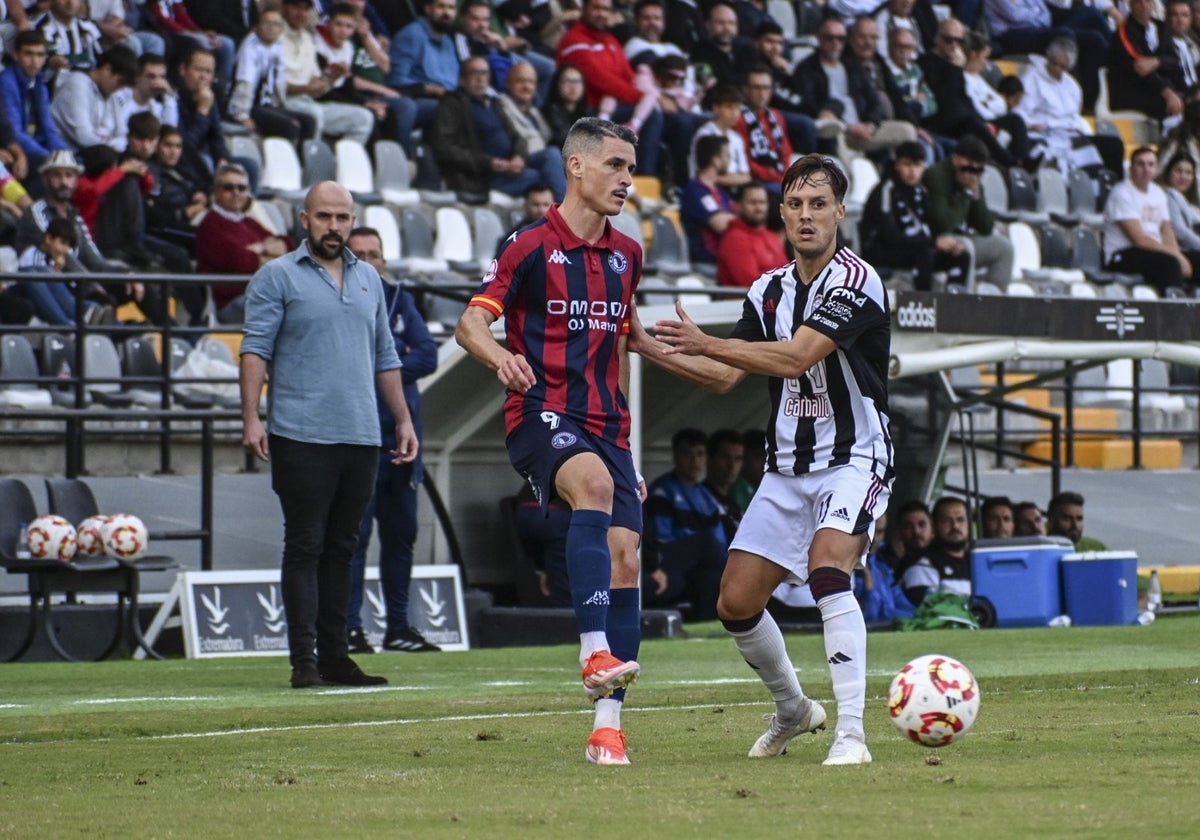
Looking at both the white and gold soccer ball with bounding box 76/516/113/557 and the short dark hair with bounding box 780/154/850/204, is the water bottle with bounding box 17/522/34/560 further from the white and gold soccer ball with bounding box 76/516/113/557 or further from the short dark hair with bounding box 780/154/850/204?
the short dark hair with bounding box 780/154/850/204

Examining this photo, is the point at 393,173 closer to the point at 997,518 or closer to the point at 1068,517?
the point at 997,518

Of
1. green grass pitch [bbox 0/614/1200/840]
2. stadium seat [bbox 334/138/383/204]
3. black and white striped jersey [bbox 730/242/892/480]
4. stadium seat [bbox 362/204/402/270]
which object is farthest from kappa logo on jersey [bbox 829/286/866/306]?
stadium seat [bbox 334/138/383/204]

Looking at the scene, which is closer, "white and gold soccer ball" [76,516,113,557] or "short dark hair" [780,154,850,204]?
"short dark hair" [780,154,850,204]

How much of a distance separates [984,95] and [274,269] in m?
17.1

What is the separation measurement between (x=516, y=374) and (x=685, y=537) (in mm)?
8584

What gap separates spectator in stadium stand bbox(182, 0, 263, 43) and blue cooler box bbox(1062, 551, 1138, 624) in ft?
27.7

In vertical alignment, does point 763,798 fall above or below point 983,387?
below

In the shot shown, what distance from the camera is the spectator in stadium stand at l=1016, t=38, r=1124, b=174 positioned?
85.4 feet

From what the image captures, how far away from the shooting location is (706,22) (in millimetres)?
22734

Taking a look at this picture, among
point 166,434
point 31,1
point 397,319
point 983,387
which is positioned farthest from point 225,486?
point 983,387

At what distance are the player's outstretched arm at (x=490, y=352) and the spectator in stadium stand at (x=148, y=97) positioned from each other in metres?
10.3

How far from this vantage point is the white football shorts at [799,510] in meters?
6.45

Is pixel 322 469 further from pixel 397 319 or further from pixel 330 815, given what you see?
pixel 330 815

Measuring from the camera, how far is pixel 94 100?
52.8 feet
